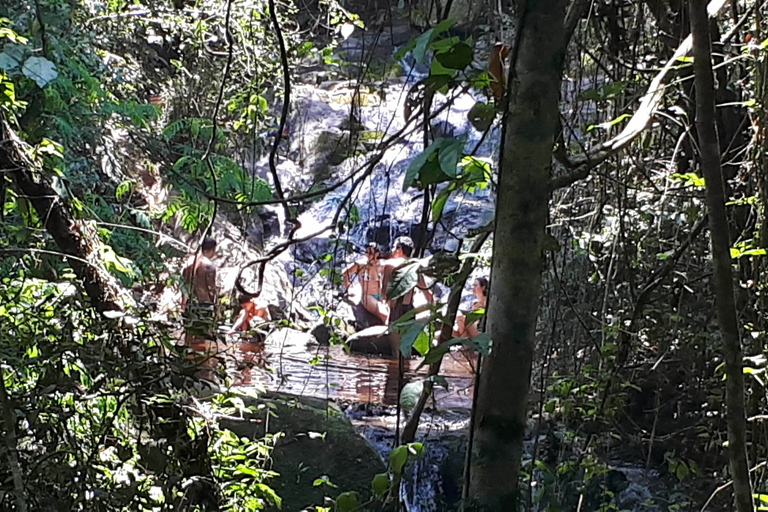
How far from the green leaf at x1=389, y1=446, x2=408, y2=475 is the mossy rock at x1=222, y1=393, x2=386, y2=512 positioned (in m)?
1.81

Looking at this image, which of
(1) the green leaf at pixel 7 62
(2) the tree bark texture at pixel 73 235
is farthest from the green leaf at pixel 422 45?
(1) the green leaf at pixel 7 62

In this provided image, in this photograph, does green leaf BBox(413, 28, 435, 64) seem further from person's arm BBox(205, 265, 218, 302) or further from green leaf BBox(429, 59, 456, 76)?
person's arm BBox(205, 265, 218, 302)

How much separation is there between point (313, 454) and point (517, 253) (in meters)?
2.35

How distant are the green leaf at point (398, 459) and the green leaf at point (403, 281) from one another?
0.62 ft

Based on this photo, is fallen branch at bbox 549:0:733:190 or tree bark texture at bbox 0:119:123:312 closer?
fallen branch at bbox 549:0:733:190

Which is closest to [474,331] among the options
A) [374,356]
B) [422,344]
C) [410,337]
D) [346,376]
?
[346,376]

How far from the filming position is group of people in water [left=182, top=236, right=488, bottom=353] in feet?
5.49

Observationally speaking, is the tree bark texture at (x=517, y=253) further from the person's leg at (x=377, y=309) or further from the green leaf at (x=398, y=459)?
the person's leg at (x=377, y=309)

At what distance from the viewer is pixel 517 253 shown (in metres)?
0.76

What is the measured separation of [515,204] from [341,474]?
2357 mm

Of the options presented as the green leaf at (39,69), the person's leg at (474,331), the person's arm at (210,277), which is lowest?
the person's leg at (474,331)

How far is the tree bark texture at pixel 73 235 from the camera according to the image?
1.67m

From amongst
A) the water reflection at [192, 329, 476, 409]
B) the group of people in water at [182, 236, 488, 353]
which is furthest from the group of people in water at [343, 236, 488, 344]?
the water reflection at [192, 329, 476, 409]

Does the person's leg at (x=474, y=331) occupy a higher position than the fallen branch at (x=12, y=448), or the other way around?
the person's leg at (x=474, y=331)
